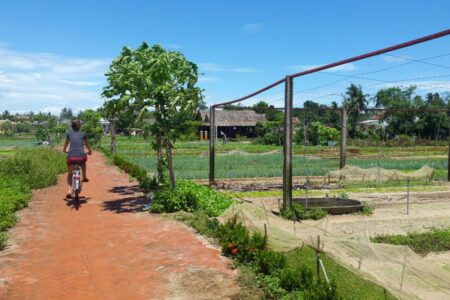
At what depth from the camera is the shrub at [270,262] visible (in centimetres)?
564

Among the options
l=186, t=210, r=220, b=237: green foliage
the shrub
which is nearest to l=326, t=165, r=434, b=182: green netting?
l=186, t=210, r=220, b=237: green foliage

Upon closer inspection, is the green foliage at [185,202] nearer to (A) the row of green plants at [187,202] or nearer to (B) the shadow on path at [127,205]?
(A) the row of green plants at [187,202]

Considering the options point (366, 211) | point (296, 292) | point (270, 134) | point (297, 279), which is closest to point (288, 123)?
point (366, 211)

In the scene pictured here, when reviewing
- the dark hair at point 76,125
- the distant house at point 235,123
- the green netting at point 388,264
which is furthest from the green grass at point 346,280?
the distant house at point 235,123

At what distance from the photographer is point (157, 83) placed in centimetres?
1058

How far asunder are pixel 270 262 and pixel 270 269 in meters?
0.09

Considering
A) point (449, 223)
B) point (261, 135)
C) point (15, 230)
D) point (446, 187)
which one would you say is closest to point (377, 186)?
point (446, 187)

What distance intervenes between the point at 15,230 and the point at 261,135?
5138 centimetres

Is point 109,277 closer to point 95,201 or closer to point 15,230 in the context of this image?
point 15,230

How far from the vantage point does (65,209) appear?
10.4 meters

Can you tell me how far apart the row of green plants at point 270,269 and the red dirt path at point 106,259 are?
11.6 inches

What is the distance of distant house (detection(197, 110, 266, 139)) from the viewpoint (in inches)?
2501

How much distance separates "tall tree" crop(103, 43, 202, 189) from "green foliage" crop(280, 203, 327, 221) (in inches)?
114

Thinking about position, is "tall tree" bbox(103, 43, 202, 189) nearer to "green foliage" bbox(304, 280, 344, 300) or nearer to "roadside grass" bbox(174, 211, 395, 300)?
"roadside grass" bbox(174, 211, 395, 300)
